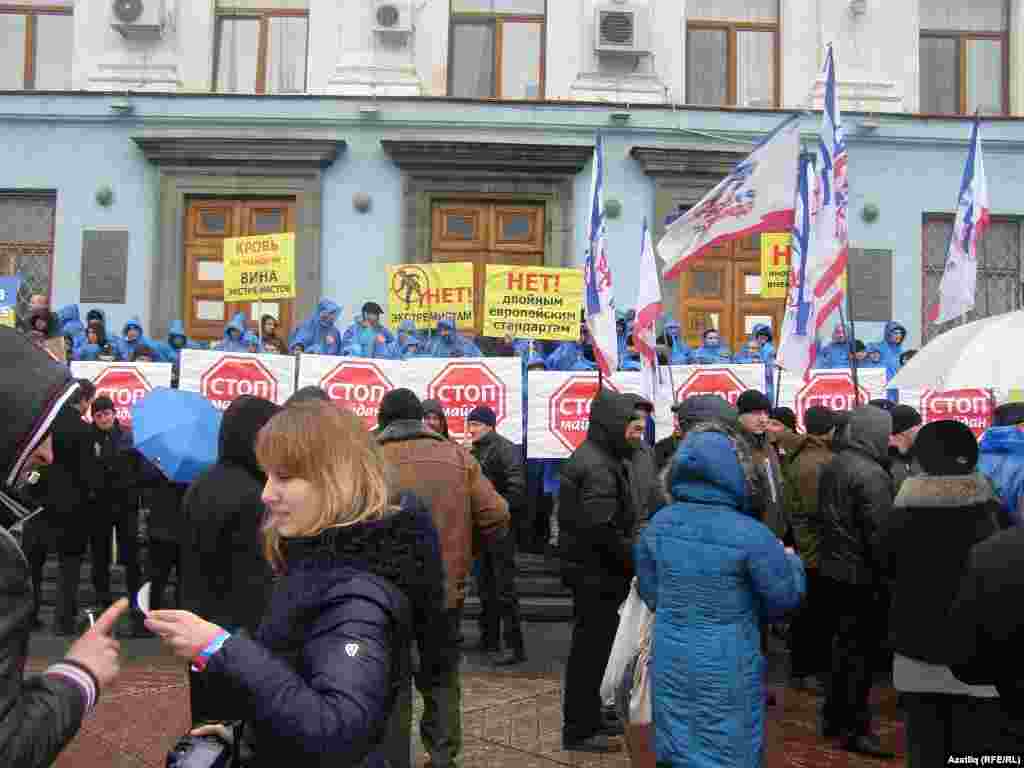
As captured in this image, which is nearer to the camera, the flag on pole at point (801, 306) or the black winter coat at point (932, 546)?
the black winter coat at point (932, 546)

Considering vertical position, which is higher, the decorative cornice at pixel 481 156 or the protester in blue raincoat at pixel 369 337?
the decorative cornice at pixel 481 156

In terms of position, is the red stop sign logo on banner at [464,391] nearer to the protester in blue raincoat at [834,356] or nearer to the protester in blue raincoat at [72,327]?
the protester in blue raincoat at [834,356]

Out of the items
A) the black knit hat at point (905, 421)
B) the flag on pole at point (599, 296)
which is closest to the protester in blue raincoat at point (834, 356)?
the flag on pole at point (599, 296)

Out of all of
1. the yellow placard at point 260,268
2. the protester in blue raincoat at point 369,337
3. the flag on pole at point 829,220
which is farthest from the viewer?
the protester in blue raincoat at point 369,337

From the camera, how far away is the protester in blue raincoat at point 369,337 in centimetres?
1338

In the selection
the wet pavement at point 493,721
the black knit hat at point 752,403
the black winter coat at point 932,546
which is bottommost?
the wet pavement at point 493,721

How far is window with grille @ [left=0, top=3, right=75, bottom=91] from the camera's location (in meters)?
17.5

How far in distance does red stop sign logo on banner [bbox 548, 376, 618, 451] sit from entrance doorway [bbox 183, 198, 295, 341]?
6648 mm

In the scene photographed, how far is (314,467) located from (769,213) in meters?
6.33

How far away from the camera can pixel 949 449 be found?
5043 mm

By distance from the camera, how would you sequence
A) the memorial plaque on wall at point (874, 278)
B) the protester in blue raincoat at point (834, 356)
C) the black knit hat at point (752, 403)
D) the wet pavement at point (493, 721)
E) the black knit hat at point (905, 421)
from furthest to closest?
the memorial plaque on wall at point (874, 278)
the protester in blue raincoat at point (834, 356)
the black knit hat at point (752, 403)
the black knit hat at point (905, 421)
the wet pavement at point (493, 721)

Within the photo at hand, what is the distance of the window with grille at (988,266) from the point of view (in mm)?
17078

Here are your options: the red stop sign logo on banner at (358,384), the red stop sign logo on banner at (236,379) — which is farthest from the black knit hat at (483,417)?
the red stop sign logo on banner at (236,379)

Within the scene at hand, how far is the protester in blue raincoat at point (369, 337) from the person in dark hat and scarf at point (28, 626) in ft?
36.2
